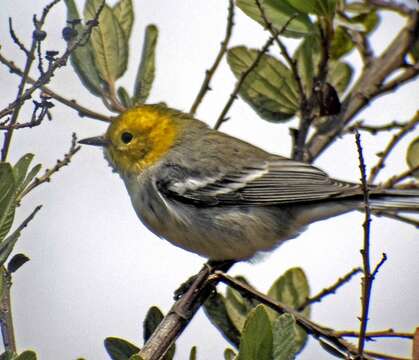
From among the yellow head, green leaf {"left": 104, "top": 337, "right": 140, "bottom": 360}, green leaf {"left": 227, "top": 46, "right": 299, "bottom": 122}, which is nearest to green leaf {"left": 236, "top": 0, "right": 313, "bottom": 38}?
green leaf {"left": 227, "top": 46, "right": 299, "bottom": 122}

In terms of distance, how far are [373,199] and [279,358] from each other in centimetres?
140

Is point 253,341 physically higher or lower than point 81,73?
lower

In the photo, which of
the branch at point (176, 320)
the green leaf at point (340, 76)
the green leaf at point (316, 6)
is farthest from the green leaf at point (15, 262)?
the green leaf at point (340, 76)

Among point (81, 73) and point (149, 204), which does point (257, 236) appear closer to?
point (149, 204)

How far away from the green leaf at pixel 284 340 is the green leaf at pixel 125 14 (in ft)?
5.86

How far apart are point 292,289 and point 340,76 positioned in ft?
3.59

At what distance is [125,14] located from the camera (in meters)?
3.22

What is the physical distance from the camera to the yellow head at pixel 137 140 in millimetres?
3635

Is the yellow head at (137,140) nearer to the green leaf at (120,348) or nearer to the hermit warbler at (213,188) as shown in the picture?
the hermit warbler at (213,188)

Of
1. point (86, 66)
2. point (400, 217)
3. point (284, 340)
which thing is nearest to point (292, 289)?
point (400, 217)

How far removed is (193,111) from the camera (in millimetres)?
3234

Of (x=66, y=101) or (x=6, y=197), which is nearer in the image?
(x=6, y=197)

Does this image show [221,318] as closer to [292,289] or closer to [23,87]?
[292,289]

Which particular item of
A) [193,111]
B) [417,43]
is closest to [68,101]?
[193,111]
